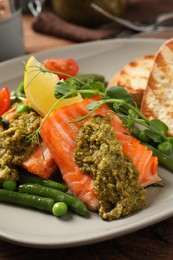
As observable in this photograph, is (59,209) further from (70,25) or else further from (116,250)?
(70,25)

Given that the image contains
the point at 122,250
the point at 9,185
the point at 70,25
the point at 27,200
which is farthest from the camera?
the point at 70,25

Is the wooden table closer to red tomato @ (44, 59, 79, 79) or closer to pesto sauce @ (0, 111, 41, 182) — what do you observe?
pesto sauce @ (0, 111, 41, 182)

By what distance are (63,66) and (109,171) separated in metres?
2.09

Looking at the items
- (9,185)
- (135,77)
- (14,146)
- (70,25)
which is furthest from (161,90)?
(70,25)

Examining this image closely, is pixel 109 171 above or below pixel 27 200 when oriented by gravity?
above

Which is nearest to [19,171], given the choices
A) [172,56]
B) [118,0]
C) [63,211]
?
[63,211]

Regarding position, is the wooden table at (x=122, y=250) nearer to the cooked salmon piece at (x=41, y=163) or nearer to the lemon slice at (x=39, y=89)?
the cooked salmon piece at (x=41, y=163)

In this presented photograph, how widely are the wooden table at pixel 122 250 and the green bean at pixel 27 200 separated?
0.30 m

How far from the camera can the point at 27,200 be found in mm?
3727

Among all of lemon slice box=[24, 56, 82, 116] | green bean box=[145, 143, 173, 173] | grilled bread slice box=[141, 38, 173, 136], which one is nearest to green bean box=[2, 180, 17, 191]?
lemon slice box=[24, 56, 82, 116]

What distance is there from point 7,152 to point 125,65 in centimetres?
225

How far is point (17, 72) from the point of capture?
5691mm

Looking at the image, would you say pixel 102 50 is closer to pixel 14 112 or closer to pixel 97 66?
pixel 97 66

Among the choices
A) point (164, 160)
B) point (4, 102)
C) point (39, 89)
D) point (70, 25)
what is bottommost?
point (70, 25)
